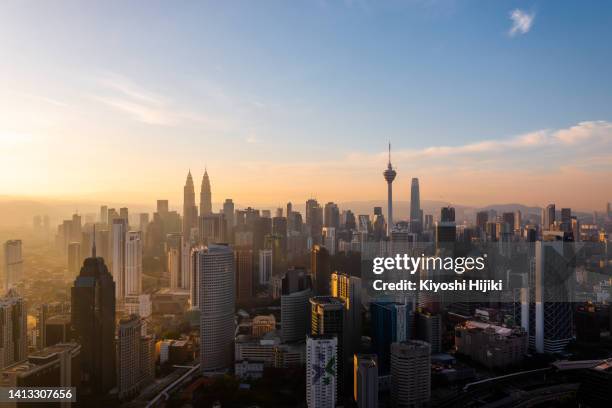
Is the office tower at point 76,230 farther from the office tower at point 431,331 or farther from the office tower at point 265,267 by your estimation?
the office tower at point 431,331

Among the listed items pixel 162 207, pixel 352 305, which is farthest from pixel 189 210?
pixel 352 305

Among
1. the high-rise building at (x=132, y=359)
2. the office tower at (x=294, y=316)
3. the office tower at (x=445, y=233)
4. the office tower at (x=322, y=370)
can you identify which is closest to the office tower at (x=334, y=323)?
the office tower at (x=322, y=370)

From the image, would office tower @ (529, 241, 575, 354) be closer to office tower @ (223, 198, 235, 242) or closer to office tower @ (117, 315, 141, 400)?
office tower @ (117, 315, 141, 400)

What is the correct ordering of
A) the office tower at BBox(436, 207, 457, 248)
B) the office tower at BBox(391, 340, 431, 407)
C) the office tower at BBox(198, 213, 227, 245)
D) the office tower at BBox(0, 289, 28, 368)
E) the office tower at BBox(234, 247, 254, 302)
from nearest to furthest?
1. the office tower at BBox(0, 289, 28, 368)
2. the office tower at BBox(391, 340, 431, 407)
3. the office tower at BBox(234, 247, 254, 302)
4. the office tower at BBox(436, 207, 457, 248)
5. the office tower at BBox(198, 213, 227, 245)

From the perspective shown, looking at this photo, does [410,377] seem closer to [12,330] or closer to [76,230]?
[12,330]

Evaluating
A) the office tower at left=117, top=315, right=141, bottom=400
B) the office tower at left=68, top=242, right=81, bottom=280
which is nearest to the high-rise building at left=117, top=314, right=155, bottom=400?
the office tower at left=117, top=315, right=141, bottom=400

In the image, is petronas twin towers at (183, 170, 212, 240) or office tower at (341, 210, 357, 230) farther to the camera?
office tower at (341, 210, 357, 230)
